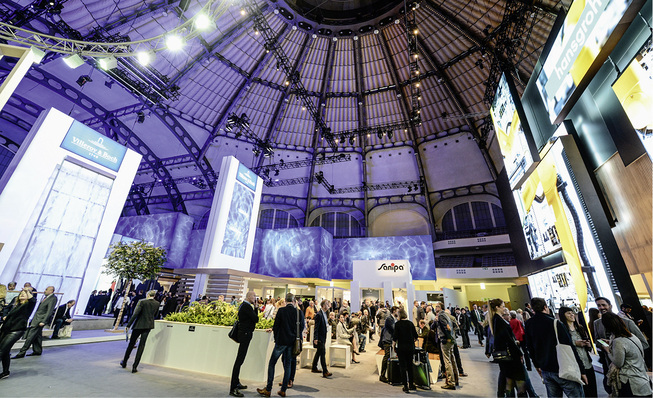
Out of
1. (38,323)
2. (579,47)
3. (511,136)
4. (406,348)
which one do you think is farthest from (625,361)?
(38,323)

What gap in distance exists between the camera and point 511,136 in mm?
8484

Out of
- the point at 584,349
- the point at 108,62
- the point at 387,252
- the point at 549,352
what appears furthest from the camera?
the point at 387,252

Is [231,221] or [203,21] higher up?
[203,21]

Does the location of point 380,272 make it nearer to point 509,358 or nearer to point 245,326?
point 509,358

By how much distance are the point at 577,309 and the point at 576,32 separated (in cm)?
664

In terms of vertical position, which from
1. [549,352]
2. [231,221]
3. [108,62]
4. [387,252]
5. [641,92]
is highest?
[108,62]

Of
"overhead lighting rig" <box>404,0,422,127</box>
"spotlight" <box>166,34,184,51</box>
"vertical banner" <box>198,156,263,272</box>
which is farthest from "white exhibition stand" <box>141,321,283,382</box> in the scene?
"overhead lighting rig" <box>404,0,422,127</box>

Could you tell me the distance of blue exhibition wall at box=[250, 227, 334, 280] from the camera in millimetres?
20484

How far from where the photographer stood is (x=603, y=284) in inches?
228

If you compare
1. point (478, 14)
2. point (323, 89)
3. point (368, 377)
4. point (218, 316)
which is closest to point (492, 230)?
point (478, 14)

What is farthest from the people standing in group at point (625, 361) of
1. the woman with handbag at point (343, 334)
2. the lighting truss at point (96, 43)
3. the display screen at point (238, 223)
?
the display screen at point (238, 223)

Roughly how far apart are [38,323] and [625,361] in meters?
9.71

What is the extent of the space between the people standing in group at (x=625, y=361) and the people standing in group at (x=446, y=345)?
2.55 meters

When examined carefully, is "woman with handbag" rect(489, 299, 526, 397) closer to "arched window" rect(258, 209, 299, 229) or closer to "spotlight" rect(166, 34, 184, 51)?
"spotlight" rect(166, 34, 184, 51)
